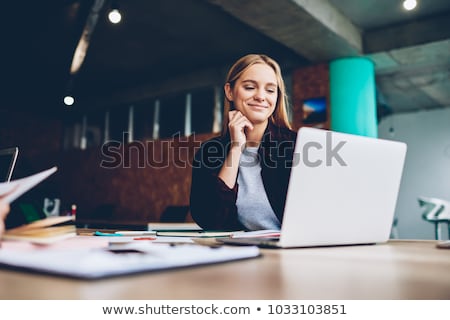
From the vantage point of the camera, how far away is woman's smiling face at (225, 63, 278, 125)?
1.93 metres

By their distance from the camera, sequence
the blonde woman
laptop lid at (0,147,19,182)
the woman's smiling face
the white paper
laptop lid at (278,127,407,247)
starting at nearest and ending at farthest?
the white paper → laptop lid at (278,127,407,247) → laptop lid at (0,147,19,182) → the blonde woman → the woman's smiling face

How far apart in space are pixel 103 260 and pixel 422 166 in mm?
9153

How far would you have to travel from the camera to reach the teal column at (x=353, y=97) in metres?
5.47

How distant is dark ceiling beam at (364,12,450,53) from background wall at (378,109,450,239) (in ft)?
12.3

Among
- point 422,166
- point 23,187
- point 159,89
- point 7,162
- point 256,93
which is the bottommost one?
point 23,187

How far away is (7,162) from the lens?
53.2 inches

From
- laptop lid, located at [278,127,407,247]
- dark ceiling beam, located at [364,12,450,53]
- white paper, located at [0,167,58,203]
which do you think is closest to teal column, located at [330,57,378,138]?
dark ceiling beam, located at [364,12,450,53]

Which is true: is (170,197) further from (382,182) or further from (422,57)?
(382,182)

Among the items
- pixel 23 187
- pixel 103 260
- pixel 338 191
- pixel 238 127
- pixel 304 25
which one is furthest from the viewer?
pixel 304 25

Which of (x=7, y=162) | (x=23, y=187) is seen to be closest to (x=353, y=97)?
(x=7, y=162)

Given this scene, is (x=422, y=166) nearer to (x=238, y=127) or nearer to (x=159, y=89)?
(x=159, y=89)

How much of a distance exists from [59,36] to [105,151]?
2875 millimetres

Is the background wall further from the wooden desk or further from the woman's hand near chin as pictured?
the wooden desk
